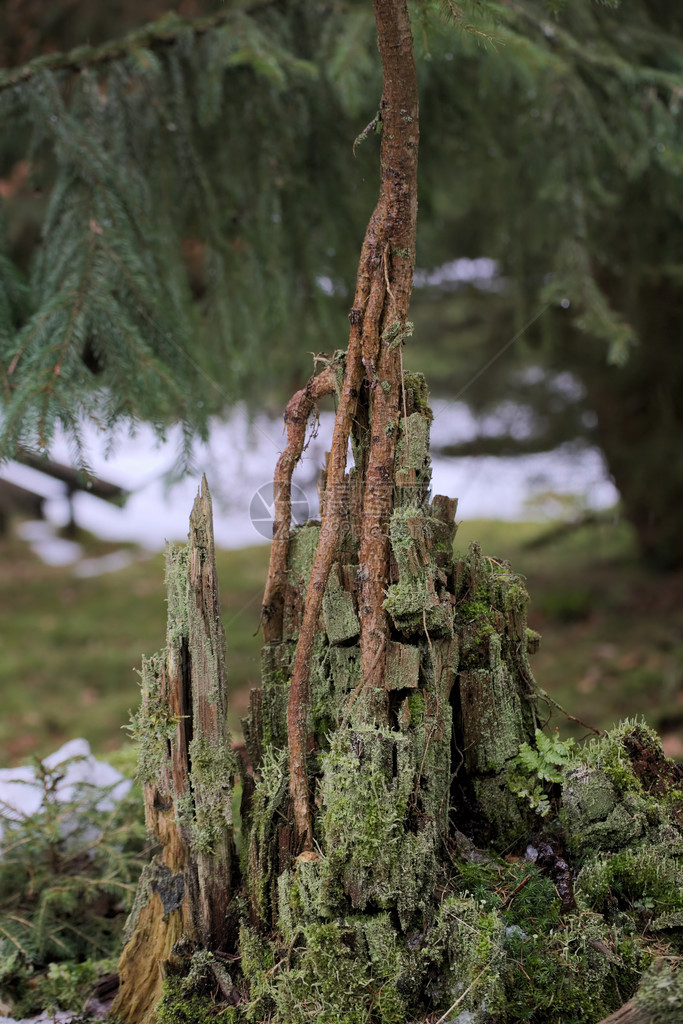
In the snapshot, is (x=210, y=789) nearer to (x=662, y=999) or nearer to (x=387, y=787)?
(x=387, y=787)

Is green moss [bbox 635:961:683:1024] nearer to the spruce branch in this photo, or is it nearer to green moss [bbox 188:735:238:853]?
green moss [bbox 188:735:238:853]

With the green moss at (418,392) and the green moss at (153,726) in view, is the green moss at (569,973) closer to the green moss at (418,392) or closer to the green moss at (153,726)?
the green moss at (153,726)

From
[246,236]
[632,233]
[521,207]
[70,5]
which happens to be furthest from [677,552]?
[70,5]

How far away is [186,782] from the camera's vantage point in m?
1.65

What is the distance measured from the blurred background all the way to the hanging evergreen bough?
0.21 m

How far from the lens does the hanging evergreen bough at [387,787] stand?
140 cm

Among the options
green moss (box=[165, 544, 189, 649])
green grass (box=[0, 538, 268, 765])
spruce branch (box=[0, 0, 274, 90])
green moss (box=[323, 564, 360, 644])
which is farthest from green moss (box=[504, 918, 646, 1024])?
green grass (box=[0, 538, 268, 765])

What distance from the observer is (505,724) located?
1754 millimetres

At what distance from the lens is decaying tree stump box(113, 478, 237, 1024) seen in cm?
161

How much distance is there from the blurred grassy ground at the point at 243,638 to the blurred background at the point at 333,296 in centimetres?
3

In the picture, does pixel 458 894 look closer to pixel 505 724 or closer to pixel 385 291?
pixel 505 724

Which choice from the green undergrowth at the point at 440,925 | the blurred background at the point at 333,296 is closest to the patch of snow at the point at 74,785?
the blurred background at the point at 333,296

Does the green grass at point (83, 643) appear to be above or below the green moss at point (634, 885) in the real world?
above

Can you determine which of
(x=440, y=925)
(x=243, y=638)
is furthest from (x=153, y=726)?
(x=243, y=638)
